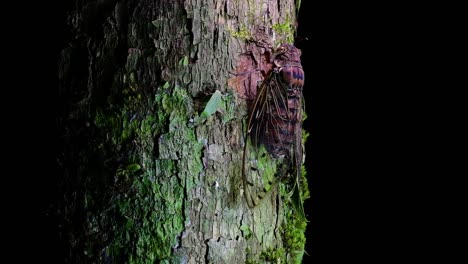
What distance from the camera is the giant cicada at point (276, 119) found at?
116 cm

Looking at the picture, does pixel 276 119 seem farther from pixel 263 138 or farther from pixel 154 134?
pixel 154 134

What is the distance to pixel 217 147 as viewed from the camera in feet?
3.68

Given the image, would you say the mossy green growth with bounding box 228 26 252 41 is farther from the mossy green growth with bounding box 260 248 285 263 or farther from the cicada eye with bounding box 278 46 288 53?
the mossy green growth with bounding box 260 248 285 263

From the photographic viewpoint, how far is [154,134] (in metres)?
1.09

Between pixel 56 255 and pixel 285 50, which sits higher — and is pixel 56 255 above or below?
below

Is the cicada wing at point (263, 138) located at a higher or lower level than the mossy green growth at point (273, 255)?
higher

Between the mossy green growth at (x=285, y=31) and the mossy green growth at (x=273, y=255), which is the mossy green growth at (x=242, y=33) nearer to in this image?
the mossy green growth at (x=285, y=31)

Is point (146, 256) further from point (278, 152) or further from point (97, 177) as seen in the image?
point (278, 152)

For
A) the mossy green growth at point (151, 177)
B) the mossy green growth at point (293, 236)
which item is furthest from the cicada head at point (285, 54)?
the mossy green growth at point (293, 236)

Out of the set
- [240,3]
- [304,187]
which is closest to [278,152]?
[304,187]

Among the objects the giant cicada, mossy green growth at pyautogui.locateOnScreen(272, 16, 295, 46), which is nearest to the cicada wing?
the giant cicada

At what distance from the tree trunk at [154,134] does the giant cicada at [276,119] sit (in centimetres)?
3

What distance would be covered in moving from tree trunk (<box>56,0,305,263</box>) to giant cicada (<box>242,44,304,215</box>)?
27mm

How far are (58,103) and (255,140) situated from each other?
16.4 inches
